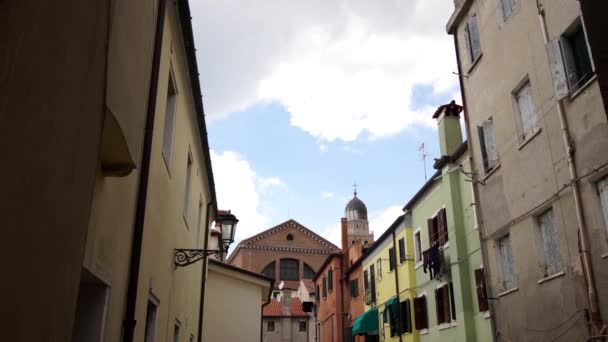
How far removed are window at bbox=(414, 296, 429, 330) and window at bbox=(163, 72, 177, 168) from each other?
17105 mm

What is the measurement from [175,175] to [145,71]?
4.24m

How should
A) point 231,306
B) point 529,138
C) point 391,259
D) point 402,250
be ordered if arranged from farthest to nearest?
point 391,259
point 402,250
point 231,306
point 529,138

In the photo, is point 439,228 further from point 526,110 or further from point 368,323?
point 368,323

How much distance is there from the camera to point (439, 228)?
2120cm

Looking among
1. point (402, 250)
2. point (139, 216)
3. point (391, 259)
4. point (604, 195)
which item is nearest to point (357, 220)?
point (391, 259)

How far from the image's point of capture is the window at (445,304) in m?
20.1

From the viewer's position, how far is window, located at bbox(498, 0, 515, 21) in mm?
13844

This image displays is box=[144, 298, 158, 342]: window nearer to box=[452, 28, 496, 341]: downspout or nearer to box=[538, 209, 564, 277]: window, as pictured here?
box=[538, 209, 564, 277]: window

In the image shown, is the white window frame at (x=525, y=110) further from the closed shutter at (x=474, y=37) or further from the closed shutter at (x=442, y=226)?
the closed shutter at (x=442, y=226)

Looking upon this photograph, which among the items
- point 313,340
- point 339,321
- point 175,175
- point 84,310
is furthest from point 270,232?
point 84,310

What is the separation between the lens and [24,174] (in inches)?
92.7

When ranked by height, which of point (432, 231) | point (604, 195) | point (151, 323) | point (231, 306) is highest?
point (432, 231)

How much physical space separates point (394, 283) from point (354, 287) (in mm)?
10640

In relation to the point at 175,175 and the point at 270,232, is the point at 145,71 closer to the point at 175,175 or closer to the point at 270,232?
the point at 175,175
